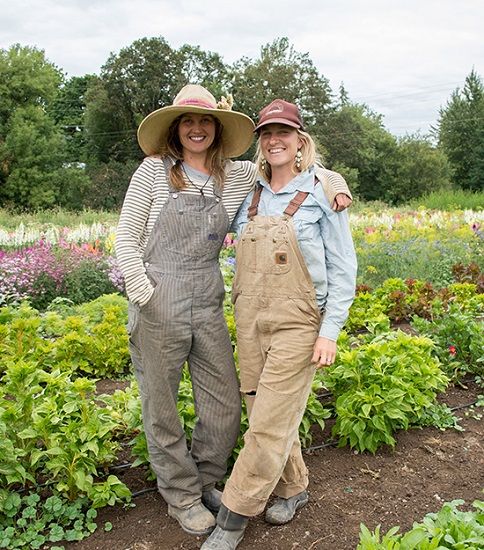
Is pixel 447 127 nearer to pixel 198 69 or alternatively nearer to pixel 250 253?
pixel 198 69

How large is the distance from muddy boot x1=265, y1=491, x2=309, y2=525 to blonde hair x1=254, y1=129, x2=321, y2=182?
1.61m

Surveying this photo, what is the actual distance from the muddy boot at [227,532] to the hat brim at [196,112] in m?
1.71

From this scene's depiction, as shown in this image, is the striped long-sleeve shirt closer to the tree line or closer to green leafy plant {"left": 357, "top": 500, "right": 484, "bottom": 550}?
green leafy plant {"left": 357, "top": 500, "right": 484, "bottom": 550}

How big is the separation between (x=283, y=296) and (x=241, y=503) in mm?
950

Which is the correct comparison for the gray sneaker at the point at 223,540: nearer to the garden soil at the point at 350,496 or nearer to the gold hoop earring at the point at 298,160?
the garden soil at the point at 350,496

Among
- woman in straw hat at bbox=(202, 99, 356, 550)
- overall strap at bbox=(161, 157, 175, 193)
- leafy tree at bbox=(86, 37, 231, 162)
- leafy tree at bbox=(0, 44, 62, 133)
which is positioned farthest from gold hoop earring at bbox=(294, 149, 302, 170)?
leafy tree at bbox=(86, 37, 231, 162)

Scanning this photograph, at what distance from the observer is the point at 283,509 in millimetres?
3328

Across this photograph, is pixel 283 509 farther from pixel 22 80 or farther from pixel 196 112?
pixel 22 80

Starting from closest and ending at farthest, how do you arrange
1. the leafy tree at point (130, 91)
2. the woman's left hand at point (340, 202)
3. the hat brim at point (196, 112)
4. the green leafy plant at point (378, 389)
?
the woman's left hand at point (340, 202) < the hat brim at point (196, 112) < the green leafy plant at point (378, 389) < the leafy tree at point (130, 91)

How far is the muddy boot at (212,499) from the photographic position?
3379 millimetres

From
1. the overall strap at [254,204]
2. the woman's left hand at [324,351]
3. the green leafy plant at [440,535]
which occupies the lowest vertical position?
the green leafy plant at [440,535]

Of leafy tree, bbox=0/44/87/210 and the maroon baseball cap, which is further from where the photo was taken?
leafy tree, bbox=0/44/87/210

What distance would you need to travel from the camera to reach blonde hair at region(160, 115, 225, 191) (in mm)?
3072

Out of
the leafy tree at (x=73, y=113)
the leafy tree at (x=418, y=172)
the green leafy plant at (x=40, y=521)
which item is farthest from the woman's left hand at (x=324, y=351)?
the leafy tree at (x=418, y=172)
